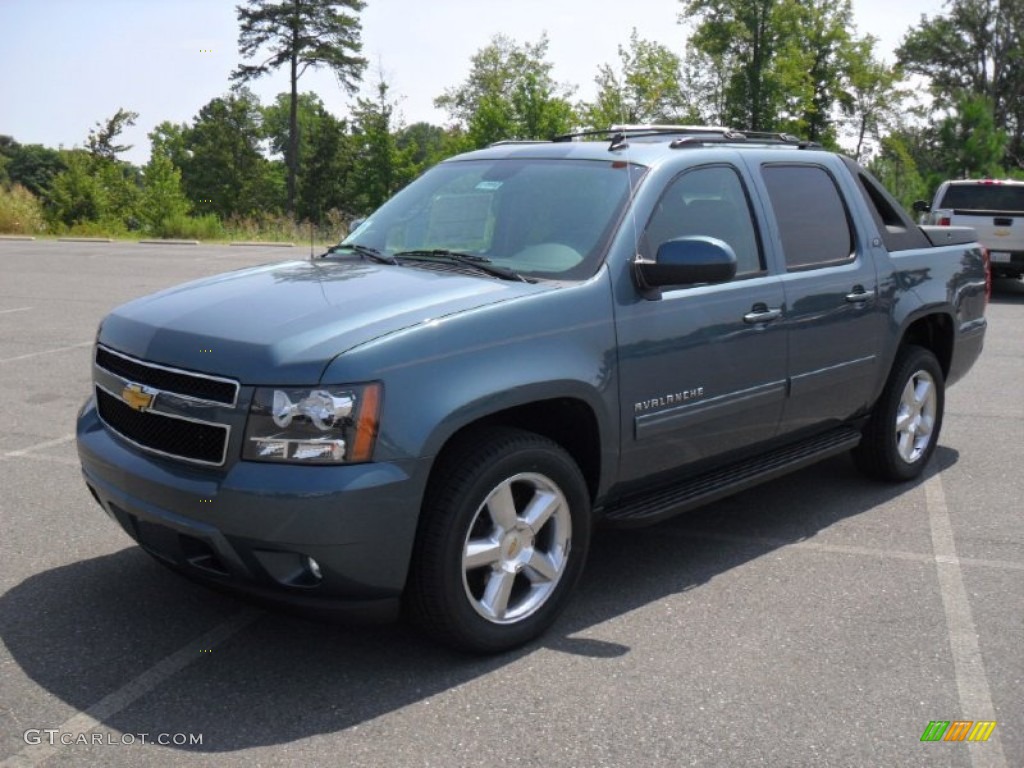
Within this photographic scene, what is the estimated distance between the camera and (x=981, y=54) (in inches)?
2534

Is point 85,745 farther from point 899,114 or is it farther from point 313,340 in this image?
point 899,114

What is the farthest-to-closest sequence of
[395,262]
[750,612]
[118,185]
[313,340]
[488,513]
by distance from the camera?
[118,185]
[395,262]
[750,612]
[488,513]
[313,340]

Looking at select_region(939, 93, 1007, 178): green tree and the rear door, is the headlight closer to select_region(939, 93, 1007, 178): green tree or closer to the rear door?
the rear door

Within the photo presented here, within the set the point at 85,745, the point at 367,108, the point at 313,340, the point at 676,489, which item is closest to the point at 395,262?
the point at 313,340

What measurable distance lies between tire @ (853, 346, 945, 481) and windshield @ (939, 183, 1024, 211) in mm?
12542

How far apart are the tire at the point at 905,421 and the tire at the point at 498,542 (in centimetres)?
251

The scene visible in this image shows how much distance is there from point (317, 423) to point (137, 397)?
789 millimetres

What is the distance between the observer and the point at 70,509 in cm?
539

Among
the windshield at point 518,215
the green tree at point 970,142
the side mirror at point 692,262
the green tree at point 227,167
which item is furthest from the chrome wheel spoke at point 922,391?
the green tree at point 227,167

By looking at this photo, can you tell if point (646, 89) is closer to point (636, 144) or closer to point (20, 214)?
point (20, 214)

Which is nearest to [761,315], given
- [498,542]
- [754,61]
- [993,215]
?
[498,542]

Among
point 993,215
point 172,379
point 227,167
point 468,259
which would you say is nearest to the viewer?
point 172,379

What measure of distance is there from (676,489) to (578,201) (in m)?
1.28

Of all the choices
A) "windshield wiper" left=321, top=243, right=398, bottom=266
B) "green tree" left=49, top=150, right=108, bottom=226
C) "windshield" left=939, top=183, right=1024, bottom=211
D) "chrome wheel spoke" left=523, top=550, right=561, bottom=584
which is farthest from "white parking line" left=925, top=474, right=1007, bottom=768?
"green tree" left=49, top=150, right=108, bottom=226
